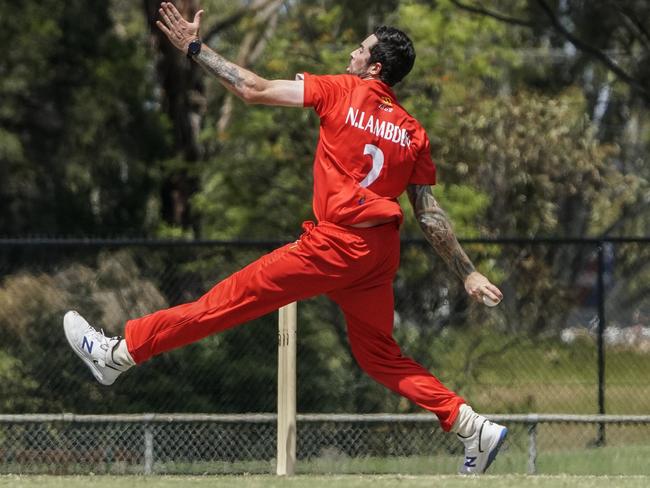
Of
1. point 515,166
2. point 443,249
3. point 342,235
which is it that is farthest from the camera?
point 515,166

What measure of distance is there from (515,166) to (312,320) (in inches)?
491

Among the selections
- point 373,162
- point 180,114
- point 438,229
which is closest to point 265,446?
point 438,229

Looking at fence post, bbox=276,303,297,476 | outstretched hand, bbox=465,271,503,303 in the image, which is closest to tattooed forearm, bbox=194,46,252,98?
outstretched hand, bbox=465,271,503,303

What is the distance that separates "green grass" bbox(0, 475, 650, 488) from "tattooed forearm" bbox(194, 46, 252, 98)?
70.9 inches

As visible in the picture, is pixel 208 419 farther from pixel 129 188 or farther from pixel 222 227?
pixel 129 188

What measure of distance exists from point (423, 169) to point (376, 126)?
17.1 inches

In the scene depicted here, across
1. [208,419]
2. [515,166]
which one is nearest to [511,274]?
[208,419]

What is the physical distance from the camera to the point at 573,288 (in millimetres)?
10508

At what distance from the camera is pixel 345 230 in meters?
5.91

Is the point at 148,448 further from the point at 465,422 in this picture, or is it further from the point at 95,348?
the point at 465,422

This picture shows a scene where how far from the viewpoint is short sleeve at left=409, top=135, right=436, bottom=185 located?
6223 millimetres

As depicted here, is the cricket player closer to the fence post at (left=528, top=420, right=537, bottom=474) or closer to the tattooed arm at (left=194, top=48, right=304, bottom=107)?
the tattooed arm at (left=194, top=48, right=304, bottom=107)

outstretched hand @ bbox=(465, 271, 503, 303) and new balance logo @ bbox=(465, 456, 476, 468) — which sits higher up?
outstretched hand @ bbox=(465, 271, 503, 303)

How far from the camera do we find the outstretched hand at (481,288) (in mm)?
6121
